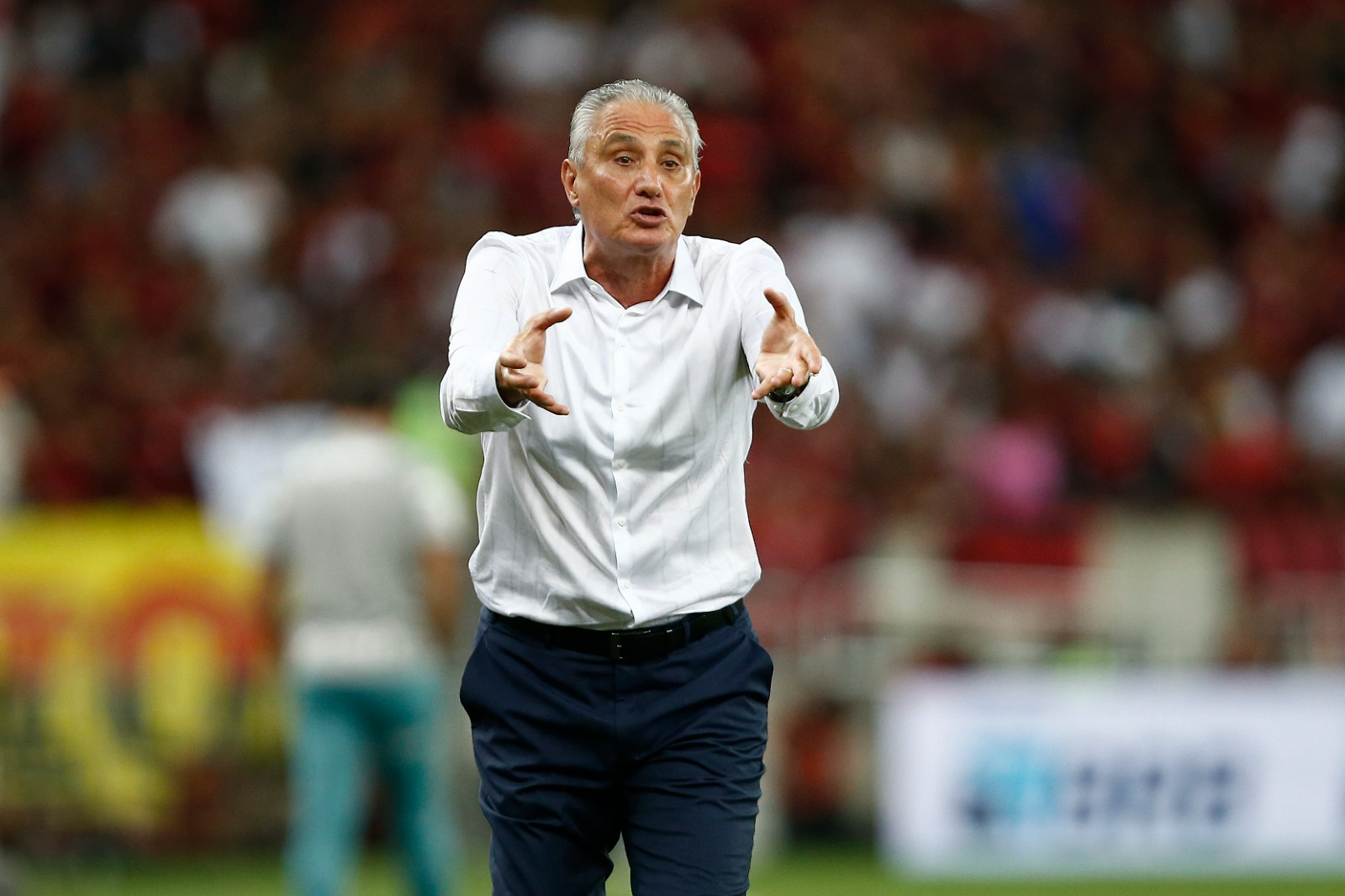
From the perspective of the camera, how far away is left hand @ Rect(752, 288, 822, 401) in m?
3.88

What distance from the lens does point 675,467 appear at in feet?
14.0

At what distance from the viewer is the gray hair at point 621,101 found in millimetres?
4258

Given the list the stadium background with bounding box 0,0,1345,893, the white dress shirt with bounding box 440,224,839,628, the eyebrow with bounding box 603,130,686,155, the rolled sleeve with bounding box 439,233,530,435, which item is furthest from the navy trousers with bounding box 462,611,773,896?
the stadium background with bounding box 0,0,1345,893

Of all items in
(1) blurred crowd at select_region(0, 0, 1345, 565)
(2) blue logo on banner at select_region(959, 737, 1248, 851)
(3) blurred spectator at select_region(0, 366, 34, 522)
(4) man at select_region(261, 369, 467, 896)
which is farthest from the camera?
(1) blurred crowd at select_region(0, 0, 1345, 565)

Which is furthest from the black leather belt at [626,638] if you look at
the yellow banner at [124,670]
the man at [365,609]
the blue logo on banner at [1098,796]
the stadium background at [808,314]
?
the blue logo on banner at [1098,796]

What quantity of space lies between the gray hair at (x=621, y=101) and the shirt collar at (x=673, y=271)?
0.57 ft

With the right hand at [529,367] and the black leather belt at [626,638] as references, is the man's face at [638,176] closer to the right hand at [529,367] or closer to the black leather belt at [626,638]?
the right hand at [529,367]

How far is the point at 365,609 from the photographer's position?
7.81 metres

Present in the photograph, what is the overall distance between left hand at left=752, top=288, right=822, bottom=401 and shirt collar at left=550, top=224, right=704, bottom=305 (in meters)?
0.27

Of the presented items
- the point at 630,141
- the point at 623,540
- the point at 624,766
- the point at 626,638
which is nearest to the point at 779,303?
the point at 630,141

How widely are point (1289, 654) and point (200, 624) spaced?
6749 mm

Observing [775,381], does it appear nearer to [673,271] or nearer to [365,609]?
[673,271]

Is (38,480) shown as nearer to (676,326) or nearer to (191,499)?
(191,499)

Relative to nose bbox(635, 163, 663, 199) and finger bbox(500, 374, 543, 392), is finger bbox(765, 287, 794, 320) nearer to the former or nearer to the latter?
nose bbox(635, 163, 663, 199)
